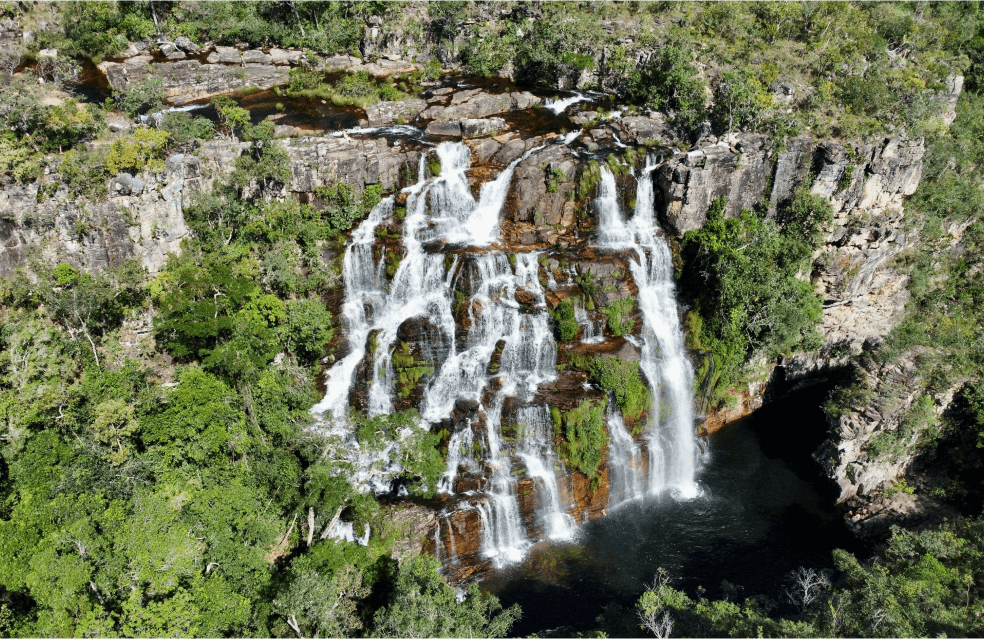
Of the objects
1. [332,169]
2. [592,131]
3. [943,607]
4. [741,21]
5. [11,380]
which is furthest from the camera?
[741,21]

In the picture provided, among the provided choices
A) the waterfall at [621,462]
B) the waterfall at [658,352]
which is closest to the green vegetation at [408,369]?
the waterfall at [621,462]

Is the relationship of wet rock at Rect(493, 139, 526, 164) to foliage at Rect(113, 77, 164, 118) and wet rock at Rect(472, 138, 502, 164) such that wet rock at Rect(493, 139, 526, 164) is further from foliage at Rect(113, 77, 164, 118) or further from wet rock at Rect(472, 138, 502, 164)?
foliage at Rect(113, 77, 164, 118)

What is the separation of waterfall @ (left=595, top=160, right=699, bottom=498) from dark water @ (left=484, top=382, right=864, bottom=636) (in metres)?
1.60

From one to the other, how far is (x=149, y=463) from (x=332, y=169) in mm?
21869

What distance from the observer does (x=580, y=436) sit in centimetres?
3247

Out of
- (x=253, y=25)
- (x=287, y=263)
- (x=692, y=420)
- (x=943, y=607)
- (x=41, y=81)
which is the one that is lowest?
(x=692, y=420)

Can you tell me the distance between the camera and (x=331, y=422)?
3294 cm

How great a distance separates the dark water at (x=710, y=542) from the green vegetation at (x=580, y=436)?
11.6ft

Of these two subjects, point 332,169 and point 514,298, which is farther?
point 332,169

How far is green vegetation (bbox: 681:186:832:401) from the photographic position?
36469 mm

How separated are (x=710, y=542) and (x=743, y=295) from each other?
14.9 m

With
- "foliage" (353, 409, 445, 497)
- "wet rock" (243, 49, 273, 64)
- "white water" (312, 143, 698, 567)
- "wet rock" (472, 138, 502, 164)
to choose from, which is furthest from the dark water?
"wet rock" (243, 49, 273, 64)

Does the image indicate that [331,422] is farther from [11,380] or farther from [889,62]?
[889,62]

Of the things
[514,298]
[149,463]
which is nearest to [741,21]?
[514,298]
